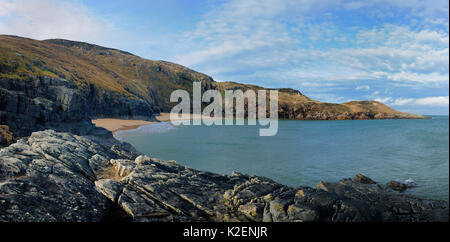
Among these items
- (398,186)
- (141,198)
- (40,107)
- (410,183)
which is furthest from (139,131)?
(410,183)

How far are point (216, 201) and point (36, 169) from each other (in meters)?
7.89

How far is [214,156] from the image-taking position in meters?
33.2

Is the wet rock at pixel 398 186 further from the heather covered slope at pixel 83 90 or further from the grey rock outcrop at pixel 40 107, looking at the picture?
the heather covered slope at pixel 83 90

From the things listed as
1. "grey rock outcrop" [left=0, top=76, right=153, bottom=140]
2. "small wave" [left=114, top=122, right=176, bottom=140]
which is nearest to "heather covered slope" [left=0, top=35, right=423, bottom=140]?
"grey rock outcrop" [left=0, top=76, right=153, bottom=140]

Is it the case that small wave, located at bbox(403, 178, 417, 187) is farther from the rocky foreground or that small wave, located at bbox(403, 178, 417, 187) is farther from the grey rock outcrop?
the grey rock outcrop

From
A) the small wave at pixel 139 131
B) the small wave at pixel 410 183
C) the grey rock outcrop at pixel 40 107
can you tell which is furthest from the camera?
the small wave at pixel 139 131

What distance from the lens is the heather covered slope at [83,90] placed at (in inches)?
1131

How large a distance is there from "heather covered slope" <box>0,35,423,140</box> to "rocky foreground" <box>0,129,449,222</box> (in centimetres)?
1876

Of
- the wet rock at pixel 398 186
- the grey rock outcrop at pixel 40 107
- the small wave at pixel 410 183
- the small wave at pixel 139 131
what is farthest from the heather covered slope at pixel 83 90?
the small wave at pixel 410 183

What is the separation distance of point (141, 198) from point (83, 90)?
63.3m

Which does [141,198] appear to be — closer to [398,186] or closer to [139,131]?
[398,186]

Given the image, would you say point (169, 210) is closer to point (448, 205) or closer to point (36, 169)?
point (36, 169)

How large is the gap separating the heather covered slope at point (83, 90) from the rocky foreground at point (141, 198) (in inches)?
738
